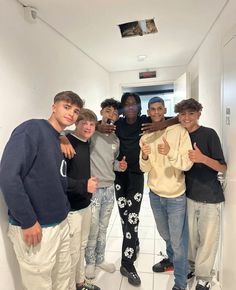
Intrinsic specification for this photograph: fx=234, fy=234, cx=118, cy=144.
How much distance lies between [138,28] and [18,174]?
1.73 metres

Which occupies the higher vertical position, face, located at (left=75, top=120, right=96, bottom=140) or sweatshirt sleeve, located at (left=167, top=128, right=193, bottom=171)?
face, located at (left=75, top=120, right=96, bottom=140)

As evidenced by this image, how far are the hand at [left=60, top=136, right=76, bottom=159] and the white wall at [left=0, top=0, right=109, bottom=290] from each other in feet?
1.08

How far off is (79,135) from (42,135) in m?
0.47

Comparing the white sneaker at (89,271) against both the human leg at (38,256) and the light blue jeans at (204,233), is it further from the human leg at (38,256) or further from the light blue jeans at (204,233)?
the light blue jeans at (204,233)

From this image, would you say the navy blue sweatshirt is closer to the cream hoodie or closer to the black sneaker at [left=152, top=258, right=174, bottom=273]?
the cream hoodie

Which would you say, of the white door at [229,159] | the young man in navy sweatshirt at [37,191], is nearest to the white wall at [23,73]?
the young man in navy sweatshirt at [37,191]

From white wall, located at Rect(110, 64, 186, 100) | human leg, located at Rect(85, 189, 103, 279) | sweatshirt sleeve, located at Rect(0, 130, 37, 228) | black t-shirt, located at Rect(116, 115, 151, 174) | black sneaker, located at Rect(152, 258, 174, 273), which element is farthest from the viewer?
white wall, located at Rect(110, 64, 186, 100)

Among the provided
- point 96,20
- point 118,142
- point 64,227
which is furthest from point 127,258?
point 96,20

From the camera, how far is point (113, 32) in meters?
2.22

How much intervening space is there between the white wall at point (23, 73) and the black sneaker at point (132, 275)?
84 centimetres

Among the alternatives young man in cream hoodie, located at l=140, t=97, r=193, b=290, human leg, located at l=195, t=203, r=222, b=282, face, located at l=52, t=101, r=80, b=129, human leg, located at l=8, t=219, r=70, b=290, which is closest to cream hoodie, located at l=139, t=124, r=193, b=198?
young man in cream hoodie, located at l=140, t=97, r=193, b=290

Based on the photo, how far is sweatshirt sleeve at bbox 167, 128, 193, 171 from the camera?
4.99ft

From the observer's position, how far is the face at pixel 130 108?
1896 millimetres

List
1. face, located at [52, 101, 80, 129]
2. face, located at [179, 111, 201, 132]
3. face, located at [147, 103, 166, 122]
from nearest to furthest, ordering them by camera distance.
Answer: face, located at [52, 101, 80, 129]
face, located at [179, 111, 201, 132]
face, located at [147, 103, 166, 122]
